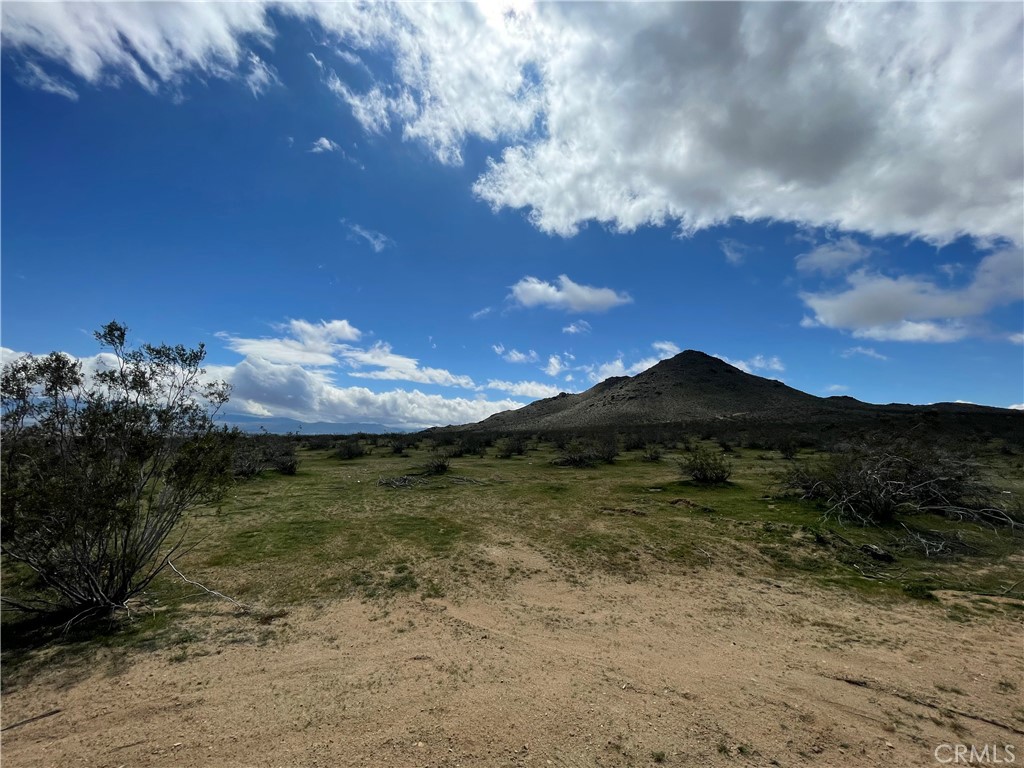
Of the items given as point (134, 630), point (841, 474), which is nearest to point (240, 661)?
point (134, 630)

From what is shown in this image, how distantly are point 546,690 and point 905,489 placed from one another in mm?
14452

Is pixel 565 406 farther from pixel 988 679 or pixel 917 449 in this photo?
pixel 988 679

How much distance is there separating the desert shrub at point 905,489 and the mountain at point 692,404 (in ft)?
199

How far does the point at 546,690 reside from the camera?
5.71 metres

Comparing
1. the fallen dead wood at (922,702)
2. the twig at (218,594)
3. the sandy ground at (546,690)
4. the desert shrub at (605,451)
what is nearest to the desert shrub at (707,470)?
the desert shrub at (605,451)

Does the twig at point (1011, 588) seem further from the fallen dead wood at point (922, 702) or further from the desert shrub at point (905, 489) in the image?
the fallen dead wood at point (922, 702)

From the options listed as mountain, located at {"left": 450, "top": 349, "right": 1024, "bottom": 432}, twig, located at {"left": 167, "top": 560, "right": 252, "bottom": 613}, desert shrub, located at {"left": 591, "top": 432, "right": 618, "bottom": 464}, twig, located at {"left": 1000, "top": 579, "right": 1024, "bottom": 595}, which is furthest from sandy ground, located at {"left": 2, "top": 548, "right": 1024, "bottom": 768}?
mountain, located at {"left": 450, "top": 349, "right": 1024, "bottom": 432}

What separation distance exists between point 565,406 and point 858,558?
395 feet

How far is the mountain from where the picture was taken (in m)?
83.3

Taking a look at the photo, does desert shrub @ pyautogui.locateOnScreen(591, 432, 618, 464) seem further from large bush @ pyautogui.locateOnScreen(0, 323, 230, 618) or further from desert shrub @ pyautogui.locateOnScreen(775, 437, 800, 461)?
large bush @ pyautogui.locateOnScreen(0, 323, 230, 618)

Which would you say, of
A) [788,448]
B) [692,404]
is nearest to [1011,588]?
[788,448]

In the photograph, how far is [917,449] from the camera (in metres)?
15.4

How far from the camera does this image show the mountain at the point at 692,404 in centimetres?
8327

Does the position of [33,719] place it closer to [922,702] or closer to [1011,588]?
[922,702]
